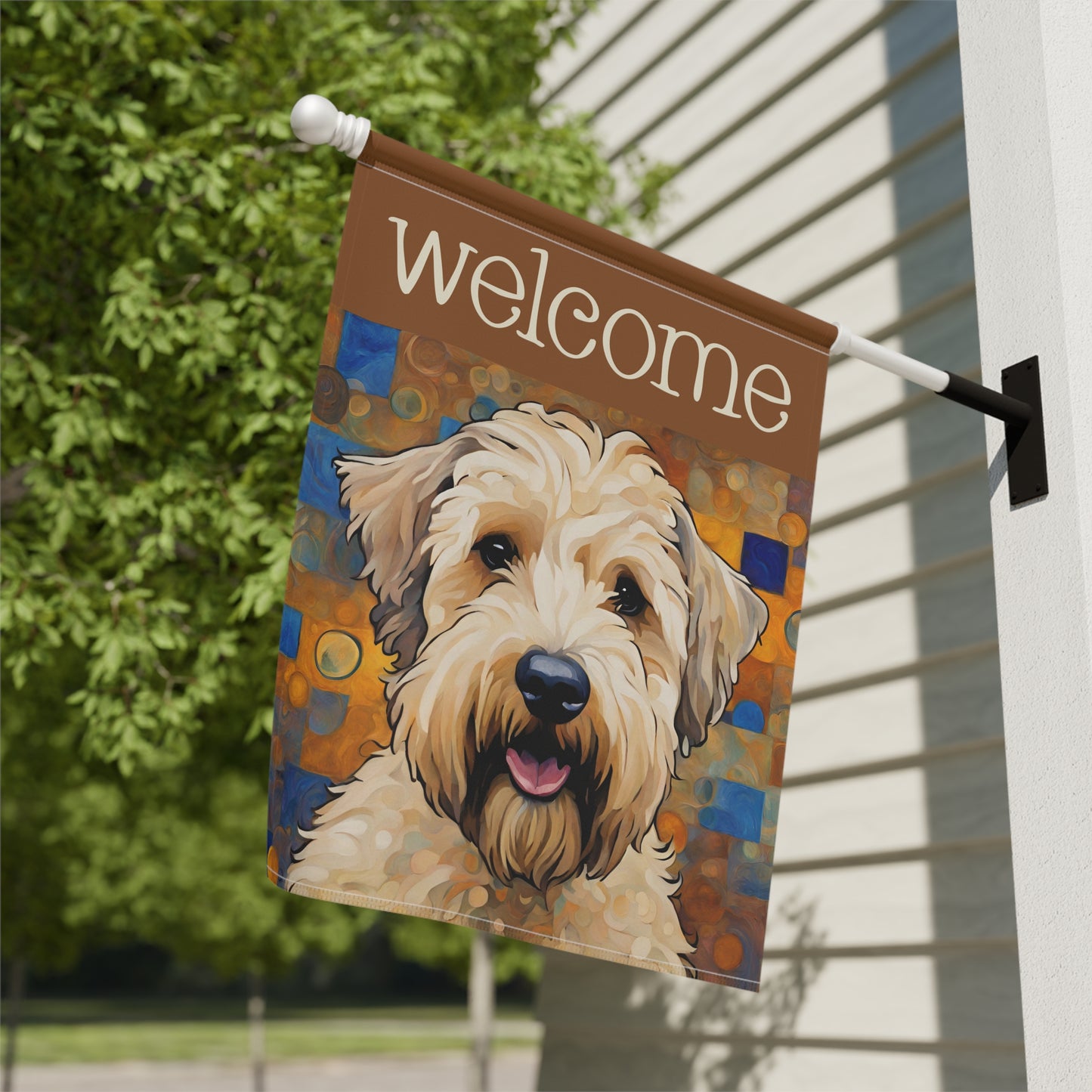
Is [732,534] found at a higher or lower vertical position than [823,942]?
higher

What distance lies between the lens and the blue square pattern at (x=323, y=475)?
7.66 ft

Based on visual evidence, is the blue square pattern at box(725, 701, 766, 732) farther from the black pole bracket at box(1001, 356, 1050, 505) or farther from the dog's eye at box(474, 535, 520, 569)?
the black pole bracket at box(1001, 356, 1050, 505)

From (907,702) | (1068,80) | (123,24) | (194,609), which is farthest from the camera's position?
(194,609)

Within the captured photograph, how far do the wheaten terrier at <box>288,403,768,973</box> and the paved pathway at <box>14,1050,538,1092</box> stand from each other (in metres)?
17.1

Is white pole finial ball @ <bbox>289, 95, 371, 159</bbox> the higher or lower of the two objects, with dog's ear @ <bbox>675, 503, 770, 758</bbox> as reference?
higher

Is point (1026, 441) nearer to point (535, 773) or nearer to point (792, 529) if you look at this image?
point (792, 529)

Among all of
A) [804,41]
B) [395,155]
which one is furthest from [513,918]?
[804,41]

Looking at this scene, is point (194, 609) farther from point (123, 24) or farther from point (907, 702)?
point (907, 702)

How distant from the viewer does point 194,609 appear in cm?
547

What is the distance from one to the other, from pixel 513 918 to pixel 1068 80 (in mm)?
2239

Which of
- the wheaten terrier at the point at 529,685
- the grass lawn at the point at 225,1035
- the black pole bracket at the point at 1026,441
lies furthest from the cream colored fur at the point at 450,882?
the grass lawn at the point at 225,1035

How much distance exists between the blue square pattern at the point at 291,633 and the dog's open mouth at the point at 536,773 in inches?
18.8

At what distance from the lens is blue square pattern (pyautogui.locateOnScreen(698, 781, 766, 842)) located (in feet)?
8.66

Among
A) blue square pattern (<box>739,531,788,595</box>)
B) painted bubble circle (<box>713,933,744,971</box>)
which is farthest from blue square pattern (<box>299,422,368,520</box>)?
painted bubble circle (<box>713,933,744,971</box>)
